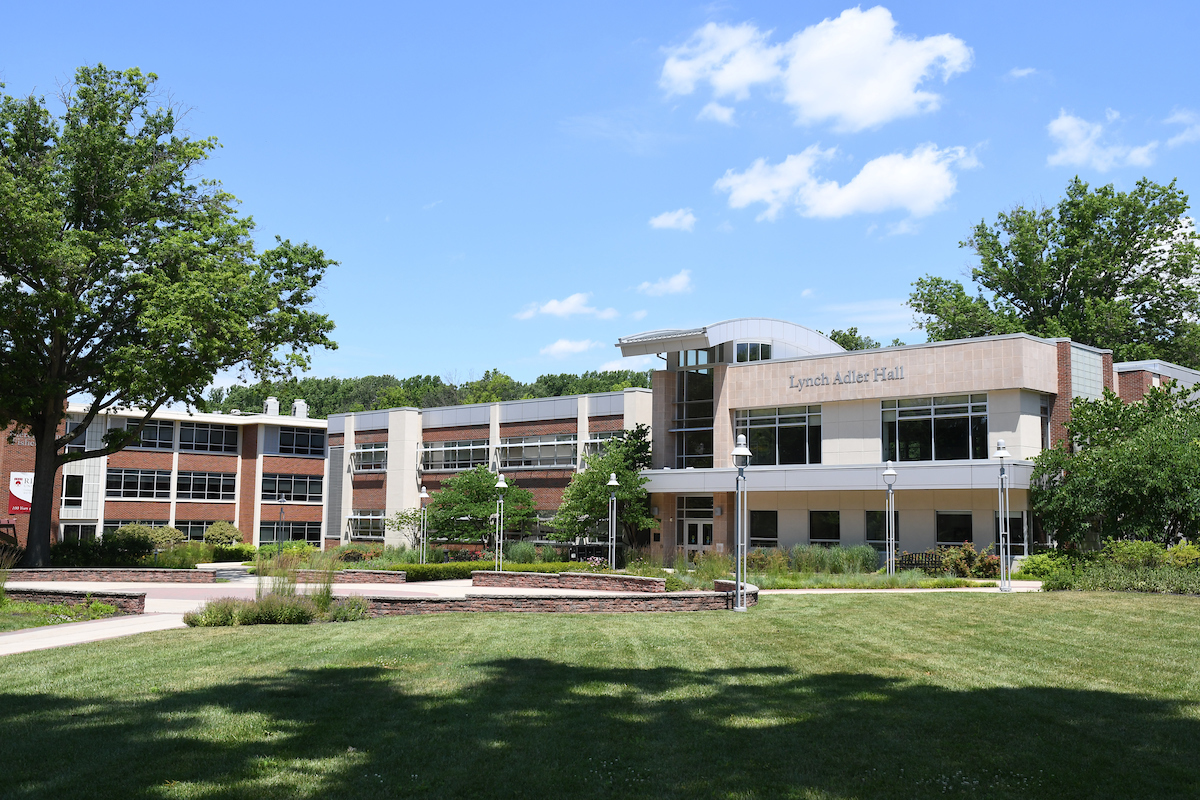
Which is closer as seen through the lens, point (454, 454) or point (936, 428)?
point (936, 428)

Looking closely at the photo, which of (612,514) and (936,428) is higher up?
(936,428)

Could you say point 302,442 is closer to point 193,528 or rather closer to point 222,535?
point 193,528

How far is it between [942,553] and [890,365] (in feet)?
24.1

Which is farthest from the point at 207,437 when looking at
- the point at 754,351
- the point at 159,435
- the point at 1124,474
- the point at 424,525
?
the point at 1124,474

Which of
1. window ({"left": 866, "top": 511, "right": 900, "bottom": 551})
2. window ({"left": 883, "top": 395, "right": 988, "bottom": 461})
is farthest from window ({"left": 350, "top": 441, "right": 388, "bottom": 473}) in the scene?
window ({"left": 883, "top": 395, "right": 988, "bottom": 461})

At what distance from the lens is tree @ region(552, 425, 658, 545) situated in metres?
41.6

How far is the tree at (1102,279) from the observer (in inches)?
1971

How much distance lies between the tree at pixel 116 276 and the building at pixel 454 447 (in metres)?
16.5

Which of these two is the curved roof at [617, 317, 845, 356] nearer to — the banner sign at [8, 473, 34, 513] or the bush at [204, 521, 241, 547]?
the bush at [204, 521, 241, 547]

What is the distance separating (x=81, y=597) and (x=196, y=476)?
43.4 m

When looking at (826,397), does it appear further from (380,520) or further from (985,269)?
(380,520)

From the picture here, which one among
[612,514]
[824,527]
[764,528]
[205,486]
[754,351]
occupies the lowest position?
[764,528]

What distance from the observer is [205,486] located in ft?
207

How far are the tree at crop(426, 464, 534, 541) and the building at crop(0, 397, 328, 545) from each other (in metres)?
17.5
